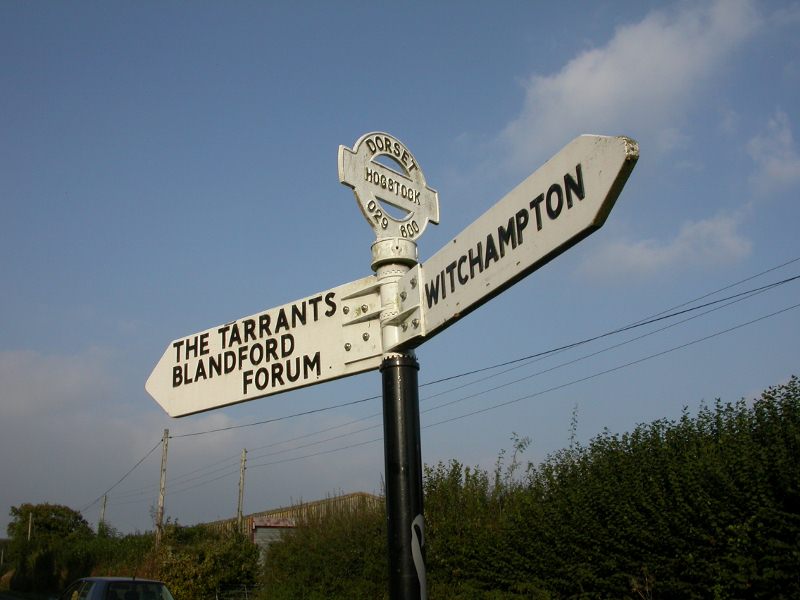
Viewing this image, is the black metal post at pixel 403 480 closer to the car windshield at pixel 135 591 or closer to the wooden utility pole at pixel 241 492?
the car windshield at pixel 135 591

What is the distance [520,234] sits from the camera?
80.0 inches

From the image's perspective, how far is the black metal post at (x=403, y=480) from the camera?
2141 millimetres

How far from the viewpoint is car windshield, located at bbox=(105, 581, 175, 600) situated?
9.49 meters

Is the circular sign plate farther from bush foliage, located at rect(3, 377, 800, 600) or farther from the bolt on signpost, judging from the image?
bush foliage, located at rect(3, 377, 800, 600)

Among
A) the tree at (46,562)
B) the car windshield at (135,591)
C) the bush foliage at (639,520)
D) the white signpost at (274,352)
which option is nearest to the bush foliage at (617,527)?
the bush foliage at (639,520)

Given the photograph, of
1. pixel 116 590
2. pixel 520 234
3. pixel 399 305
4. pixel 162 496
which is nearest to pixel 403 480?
pixel 399 305

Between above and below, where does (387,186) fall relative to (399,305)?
above

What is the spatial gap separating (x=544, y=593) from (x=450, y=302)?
10614 mm

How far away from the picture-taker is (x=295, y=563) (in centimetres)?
1806

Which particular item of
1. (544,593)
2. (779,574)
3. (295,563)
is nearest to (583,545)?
(544,593)

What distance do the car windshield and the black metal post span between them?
8633 mm

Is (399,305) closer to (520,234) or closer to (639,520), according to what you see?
(520,234)

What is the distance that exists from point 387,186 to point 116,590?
8670 millimetres

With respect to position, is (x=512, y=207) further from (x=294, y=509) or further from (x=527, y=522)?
(x=294, y=509)
